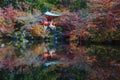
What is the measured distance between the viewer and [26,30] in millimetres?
28906

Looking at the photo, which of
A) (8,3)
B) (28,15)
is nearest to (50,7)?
(8,3)

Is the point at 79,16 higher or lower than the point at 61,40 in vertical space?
higher

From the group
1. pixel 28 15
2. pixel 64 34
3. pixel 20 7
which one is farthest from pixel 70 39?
pixel 20 7

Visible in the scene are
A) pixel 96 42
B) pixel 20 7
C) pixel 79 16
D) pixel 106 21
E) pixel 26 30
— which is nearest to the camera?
pixel 106 21

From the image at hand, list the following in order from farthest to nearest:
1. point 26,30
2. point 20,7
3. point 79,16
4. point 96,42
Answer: point 20,7 → point 26,30 → point 79,16 → point 96,42

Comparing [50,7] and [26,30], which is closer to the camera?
[26,30]

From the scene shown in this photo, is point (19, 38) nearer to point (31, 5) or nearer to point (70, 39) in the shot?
point (70, 39)

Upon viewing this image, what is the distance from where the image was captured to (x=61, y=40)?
28.5 m

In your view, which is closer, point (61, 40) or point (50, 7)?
point (61, 40)

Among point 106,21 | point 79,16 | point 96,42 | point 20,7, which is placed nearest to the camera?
point 106,21

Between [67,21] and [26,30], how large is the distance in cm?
392

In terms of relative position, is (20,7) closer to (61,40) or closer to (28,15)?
(28,15)

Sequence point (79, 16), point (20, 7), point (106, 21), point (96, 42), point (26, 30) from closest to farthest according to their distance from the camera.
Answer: point (106, 21)
point (96, 42)
point (79, 16)
point (26, 30)
point (20, 7)

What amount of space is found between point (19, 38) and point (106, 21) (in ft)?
30.6
